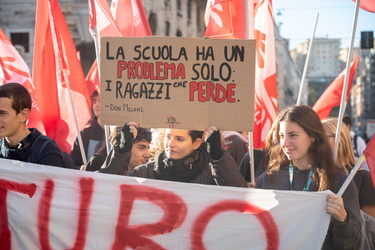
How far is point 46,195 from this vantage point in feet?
11.4

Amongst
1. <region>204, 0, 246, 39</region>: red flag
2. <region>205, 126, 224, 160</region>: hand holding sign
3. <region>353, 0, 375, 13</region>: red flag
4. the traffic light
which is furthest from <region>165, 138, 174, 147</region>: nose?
the traffic light

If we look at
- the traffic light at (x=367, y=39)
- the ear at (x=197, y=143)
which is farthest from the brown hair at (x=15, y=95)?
the traffic light at (x=367, y=39)

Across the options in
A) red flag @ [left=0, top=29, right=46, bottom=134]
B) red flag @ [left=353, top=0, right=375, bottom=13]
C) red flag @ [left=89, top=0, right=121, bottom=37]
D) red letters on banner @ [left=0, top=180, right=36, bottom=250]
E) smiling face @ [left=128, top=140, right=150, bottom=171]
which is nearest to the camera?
red letters on banner @ [left=0, top=180, right=36, bottom=250]

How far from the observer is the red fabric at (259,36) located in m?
5.39

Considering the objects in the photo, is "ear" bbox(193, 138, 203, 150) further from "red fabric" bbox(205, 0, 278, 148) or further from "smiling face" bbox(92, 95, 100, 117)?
"smiling face" bbox(92, 95, 100, 117)

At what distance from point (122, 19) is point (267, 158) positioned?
2.40 m

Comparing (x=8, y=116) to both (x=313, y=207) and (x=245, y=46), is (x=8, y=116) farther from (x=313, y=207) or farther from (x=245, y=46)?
(x=313, y=207)

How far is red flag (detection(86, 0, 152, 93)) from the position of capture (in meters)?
5.47

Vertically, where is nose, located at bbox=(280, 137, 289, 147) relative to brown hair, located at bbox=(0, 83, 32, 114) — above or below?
below

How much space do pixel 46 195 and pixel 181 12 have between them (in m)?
28.8

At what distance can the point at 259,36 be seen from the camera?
6.01 m

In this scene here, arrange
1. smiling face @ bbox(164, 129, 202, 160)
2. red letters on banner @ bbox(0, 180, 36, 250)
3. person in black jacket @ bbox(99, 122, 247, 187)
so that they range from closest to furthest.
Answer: red letters on banner @ bbox(0, 180, 36, 250) → person in black jacket @ bbox(99, 122, 247, 187) → smiling face @ bbox(164, 129, 202, 160)

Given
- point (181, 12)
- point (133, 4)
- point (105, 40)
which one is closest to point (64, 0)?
point (181, 12)

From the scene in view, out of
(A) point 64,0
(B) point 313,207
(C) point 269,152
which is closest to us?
(B) point 313,207
